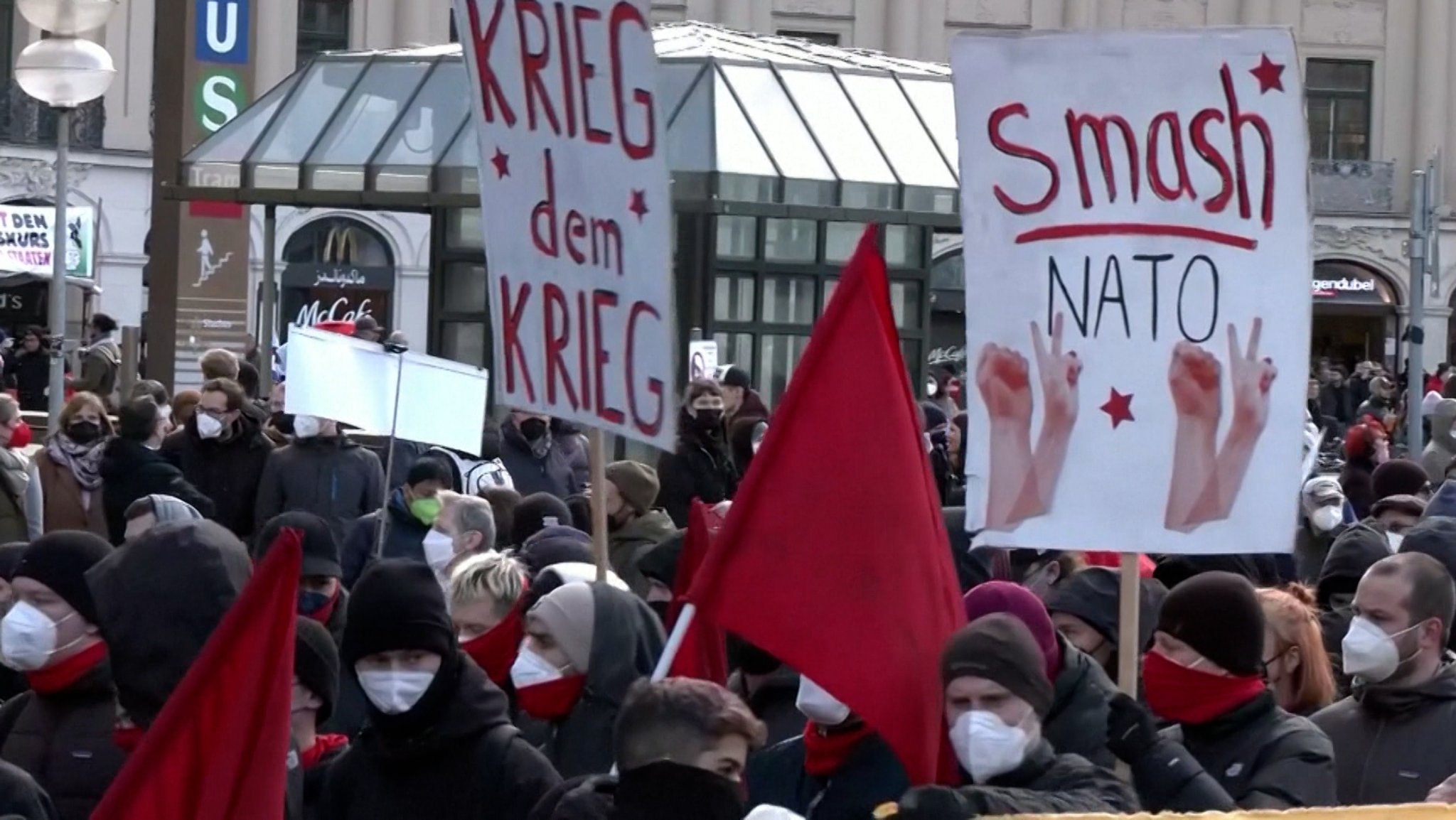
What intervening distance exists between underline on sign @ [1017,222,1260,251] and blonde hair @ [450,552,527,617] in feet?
5.41

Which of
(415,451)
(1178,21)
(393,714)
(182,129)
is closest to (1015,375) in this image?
(393,714)

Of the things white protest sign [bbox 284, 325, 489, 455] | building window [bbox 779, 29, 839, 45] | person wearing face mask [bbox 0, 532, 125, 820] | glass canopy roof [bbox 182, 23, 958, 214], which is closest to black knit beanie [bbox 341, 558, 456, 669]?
person wearing face mask [bbox 0, 532, 125, 820]

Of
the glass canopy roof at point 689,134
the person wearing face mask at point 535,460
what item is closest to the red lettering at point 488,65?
the person wearing face mask at point 535,460

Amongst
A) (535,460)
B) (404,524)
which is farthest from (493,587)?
(535,460)

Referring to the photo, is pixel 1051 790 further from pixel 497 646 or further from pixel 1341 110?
pixel 1341 110

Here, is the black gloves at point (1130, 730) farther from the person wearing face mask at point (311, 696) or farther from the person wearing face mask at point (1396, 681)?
the person wearing face mask at point (311, 696)

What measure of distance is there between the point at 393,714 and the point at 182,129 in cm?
1057

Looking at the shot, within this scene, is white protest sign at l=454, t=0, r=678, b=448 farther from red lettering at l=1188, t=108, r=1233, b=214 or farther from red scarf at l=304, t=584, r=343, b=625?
red scarf at l=304, t=584, r=343, b=625

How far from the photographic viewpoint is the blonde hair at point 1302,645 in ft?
17.9

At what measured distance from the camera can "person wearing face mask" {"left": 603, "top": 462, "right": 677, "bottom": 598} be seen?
8.27 m

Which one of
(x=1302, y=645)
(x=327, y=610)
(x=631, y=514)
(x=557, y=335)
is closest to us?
(x=557, y=335)

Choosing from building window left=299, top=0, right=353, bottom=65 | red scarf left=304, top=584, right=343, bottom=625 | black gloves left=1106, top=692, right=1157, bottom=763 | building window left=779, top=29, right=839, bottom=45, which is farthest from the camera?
building window left=779, top=29, right=839, bottom=45

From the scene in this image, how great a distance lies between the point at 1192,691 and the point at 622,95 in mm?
1605

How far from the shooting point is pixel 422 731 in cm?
455
